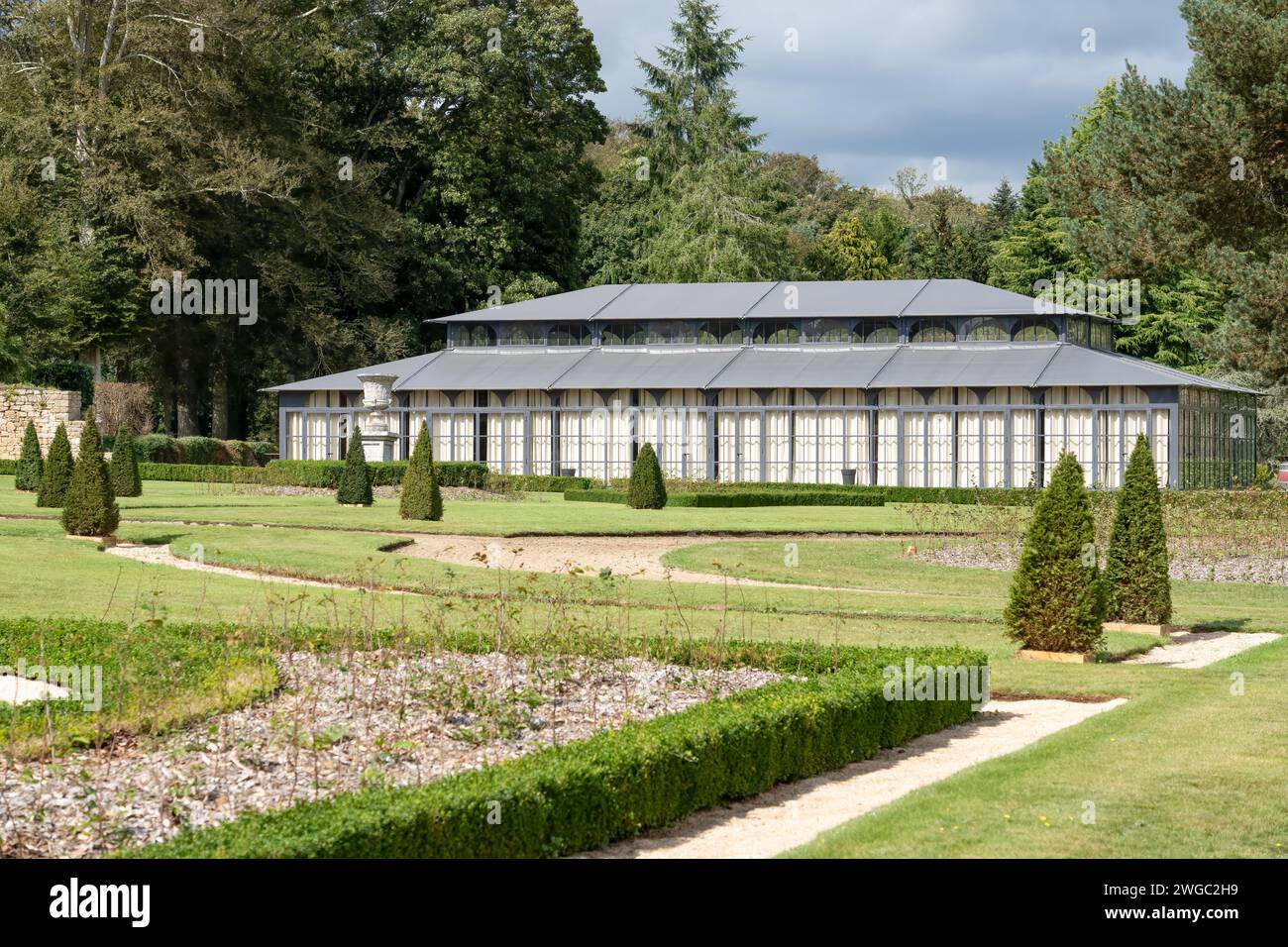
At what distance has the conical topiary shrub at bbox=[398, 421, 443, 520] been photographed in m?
27.8

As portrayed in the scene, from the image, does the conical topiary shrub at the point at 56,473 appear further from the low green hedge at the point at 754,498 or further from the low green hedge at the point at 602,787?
the low green hedge at the point at 602,787

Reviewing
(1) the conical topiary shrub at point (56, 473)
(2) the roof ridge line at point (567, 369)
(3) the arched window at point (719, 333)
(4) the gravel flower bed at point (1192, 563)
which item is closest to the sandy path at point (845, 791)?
(4) the gravel flower bed at point (1192, 563)

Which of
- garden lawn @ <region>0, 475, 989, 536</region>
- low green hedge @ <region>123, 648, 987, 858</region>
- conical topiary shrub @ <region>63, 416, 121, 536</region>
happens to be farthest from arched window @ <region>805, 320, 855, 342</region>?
low green hedge @ <region>123, 648, 987, 858</region>

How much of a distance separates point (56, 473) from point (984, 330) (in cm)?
2883

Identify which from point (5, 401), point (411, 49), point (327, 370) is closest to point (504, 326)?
point (327, 370)

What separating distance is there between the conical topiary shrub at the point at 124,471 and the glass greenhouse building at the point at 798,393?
37.9 ft

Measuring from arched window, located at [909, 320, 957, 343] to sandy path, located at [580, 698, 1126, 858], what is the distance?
3562 cm

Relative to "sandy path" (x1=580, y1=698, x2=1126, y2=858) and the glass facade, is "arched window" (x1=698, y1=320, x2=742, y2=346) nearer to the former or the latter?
the glass facade

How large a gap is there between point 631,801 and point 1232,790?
3.62 metres

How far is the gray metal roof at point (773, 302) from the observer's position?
4684 cm

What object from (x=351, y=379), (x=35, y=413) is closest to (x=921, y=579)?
(x=351, y=379)

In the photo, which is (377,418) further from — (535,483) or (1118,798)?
(1118,798)

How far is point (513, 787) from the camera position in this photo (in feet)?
23.3
